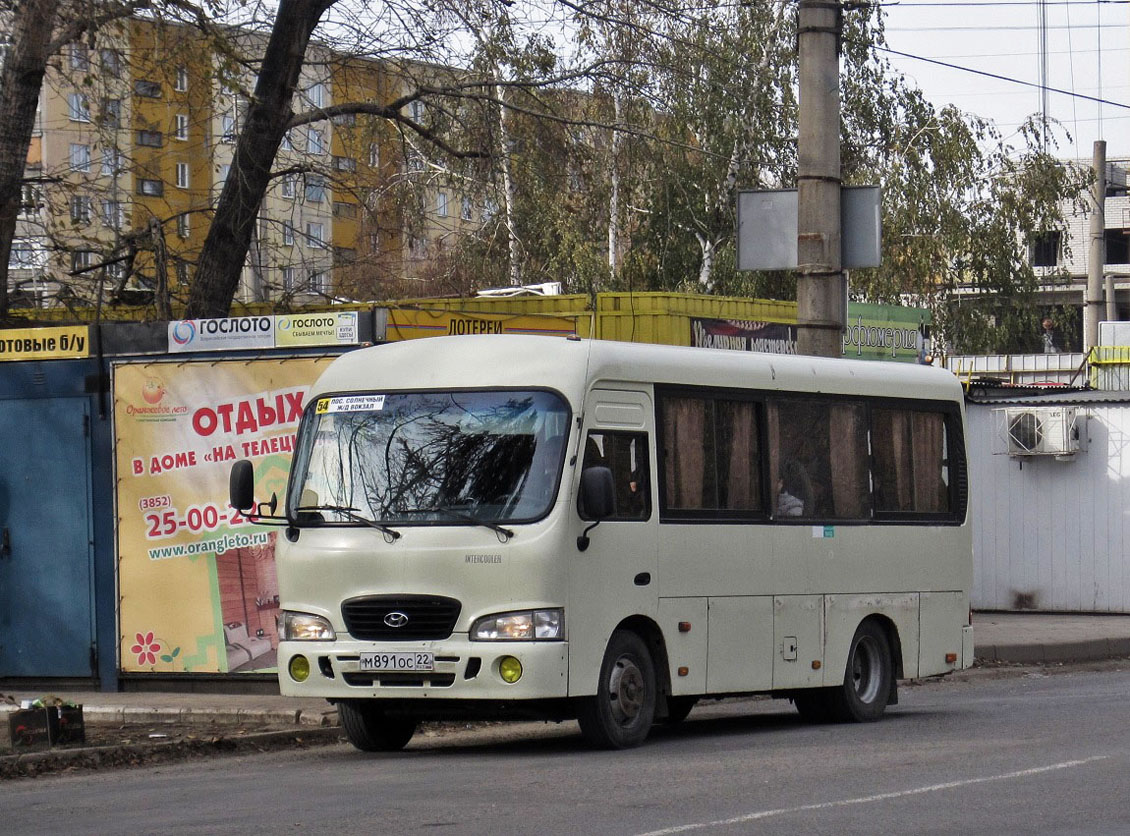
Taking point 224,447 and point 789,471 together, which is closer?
point 789,471

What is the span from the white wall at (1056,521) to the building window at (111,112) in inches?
537

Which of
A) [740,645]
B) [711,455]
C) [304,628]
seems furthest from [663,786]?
[711,455]

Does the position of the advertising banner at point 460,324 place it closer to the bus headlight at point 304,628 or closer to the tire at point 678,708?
the tire at point 678,708

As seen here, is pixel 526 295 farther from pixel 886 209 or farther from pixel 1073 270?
pixel 1073 270

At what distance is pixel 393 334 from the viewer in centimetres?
1517

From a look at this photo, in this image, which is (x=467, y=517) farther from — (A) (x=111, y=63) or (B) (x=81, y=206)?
(B) (x=81, y=206)

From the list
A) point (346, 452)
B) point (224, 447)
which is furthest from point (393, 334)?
point (346, 452)

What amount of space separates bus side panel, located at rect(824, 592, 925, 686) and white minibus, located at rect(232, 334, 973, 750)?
0.08 feet

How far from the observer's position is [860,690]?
1413 cm

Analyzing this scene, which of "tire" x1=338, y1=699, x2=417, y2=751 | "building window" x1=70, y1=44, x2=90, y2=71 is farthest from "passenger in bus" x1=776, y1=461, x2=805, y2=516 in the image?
"building window" x1=70, y1=44, x2=90, y2=71

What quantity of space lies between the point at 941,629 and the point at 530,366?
4.91 metres

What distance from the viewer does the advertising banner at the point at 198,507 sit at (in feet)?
50.2

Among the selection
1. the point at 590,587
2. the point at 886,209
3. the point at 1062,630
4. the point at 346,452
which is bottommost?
the point at 1062,630

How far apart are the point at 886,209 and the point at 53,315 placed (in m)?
24.7
